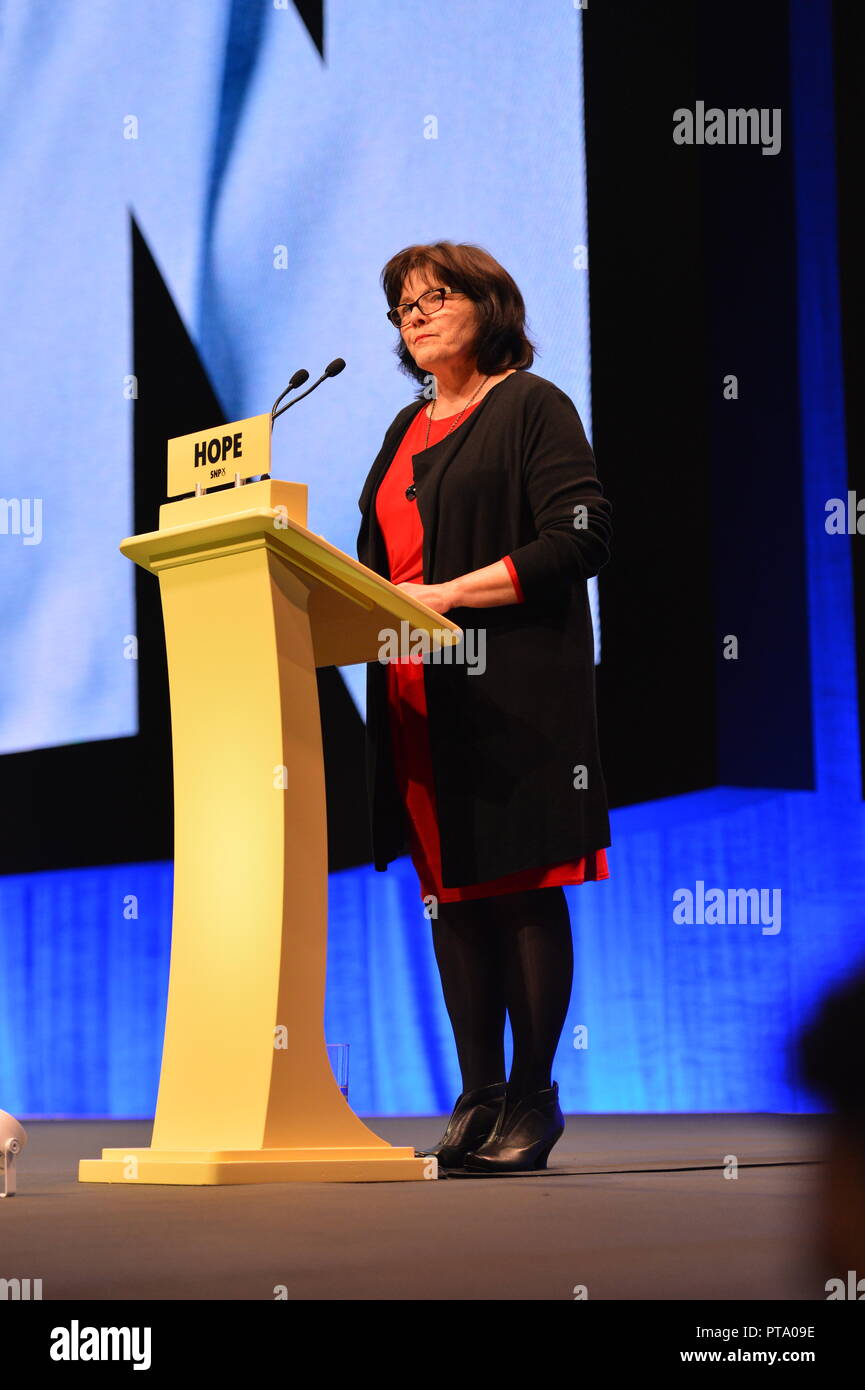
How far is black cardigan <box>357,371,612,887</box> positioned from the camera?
2.16m

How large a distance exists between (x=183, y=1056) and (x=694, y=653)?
2561 mm

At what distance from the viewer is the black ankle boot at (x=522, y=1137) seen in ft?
6.73

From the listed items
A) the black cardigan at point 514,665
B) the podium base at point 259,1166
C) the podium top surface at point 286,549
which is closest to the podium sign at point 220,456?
the podium top surface at point 286,549

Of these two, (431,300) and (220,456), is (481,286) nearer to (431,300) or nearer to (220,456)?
(431,300)

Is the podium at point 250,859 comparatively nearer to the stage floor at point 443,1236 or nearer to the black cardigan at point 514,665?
the stage floor at point 443,1236

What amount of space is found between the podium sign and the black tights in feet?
2.32

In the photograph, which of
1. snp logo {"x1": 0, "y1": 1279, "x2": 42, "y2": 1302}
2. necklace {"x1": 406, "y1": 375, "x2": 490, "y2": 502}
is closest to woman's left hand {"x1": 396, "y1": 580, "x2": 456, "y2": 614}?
necklace {"x1": 406, "y1": 375, "x2": 490, "y2": 502}

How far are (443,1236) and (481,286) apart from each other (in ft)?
4.81

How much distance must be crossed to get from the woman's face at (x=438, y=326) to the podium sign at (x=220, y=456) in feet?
1.53

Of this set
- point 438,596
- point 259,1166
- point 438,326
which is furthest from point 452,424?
point 259,1166

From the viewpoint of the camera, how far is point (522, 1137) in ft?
6.89

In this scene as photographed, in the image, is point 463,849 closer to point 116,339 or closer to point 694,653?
point 694,653
